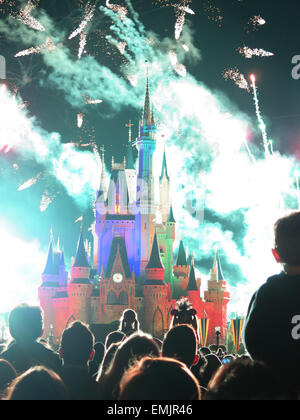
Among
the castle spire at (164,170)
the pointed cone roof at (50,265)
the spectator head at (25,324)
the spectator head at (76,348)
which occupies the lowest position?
the spectator head at (76,348)

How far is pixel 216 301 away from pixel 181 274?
17.7 feet

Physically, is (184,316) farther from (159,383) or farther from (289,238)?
(159,383)

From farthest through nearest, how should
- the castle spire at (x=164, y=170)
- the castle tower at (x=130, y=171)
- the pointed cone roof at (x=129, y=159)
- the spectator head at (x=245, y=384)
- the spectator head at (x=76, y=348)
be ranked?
the pointed cone roof at (x=129, y=159), the castle spire at (x=164, y=170), the castle tower at (x=130, y=171), the spectator head at (x=76, y=348), the spectator head at (x=245, y=384)

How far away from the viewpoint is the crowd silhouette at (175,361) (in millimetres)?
3314

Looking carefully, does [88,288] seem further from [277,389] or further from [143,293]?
[277,389]

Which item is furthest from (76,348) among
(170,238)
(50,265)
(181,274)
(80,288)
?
(170,238)

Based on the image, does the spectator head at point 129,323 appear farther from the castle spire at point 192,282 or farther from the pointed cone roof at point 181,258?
the pointed cone roof at point 181,258

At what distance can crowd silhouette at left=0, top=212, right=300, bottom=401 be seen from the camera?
3.31 meters

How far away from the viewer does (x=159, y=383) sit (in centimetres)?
349

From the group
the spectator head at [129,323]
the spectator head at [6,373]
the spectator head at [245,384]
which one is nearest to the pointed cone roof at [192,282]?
the spectator head at [129,323]

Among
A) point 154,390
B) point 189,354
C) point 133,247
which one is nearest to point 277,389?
point 154,390
